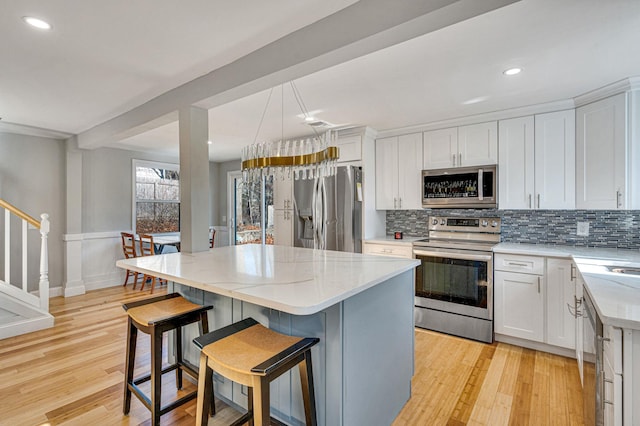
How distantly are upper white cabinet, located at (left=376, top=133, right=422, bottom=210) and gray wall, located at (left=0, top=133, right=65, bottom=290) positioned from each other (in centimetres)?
449

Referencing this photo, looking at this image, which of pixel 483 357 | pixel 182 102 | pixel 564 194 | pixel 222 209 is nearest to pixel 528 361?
pixel 483 357

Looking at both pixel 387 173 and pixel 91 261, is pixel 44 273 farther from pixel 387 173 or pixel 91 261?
pixel 387 173

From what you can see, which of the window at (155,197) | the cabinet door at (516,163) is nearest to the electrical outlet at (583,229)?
the cabinet door at (516,163)

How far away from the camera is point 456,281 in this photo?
3.19 metres

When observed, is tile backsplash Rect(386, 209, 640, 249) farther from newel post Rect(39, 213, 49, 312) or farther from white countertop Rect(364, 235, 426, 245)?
newel post Rect(39, 213, 49, 312)

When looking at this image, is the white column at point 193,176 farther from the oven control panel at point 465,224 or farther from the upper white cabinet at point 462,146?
the oven control panel at point 465,224

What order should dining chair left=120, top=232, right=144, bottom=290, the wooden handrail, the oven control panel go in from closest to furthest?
the wooden handrail < the oven control panel < dining chair left=120, top=232, right=144, bottom=290

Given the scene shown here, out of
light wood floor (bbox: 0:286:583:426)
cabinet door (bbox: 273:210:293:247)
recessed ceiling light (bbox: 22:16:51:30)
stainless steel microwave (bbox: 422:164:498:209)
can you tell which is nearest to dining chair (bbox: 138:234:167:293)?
light wood floor (bbox: 0:286:583:426)

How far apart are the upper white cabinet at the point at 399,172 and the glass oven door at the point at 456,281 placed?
2.34ft

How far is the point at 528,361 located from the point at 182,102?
3.62 metres

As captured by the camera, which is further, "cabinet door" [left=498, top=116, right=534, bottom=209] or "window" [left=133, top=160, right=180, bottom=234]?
"window" [left=133, top=160, right=180, bottom=234]

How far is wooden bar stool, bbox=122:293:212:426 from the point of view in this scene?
Answer: 1.67 m

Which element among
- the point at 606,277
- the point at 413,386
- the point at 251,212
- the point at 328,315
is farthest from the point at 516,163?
the point at 251,212

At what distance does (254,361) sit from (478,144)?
10.3 ft
